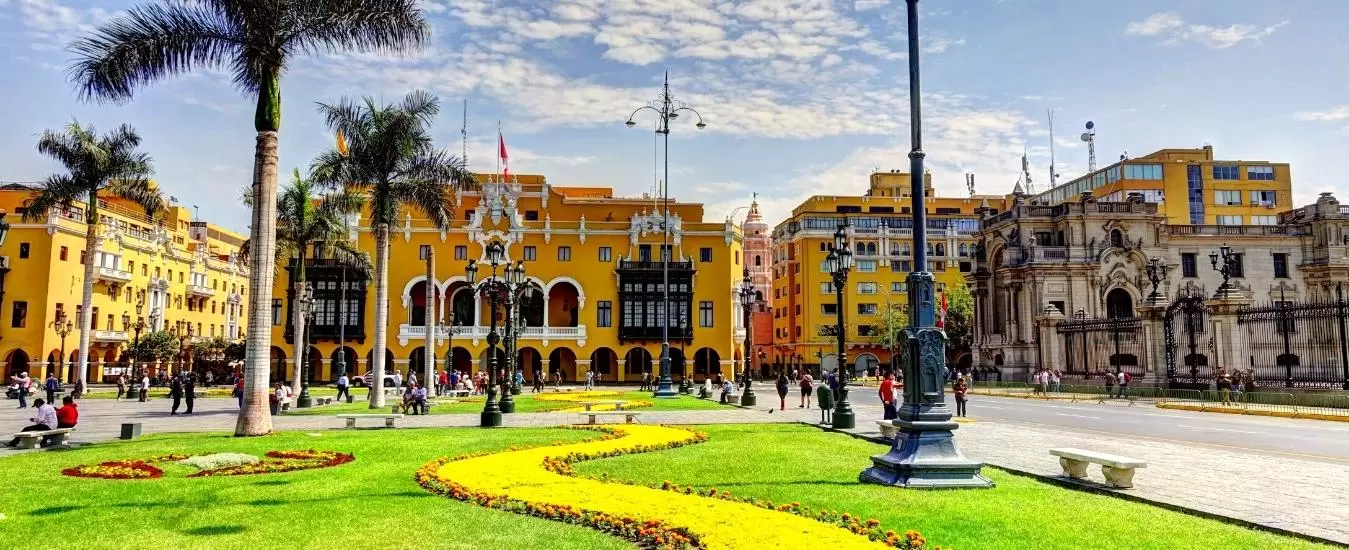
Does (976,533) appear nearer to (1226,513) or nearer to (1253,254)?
(1226,513)

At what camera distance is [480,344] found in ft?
198

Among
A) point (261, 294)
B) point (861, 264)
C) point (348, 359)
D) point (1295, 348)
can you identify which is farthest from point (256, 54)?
point (861, 264)

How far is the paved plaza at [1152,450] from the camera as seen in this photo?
9836mm

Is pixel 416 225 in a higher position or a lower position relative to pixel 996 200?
lower

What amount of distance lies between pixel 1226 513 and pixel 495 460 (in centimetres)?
1066

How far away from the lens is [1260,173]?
241ft

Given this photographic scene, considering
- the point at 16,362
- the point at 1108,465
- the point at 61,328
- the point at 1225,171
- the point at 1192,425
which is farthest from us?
the point at 1225,171

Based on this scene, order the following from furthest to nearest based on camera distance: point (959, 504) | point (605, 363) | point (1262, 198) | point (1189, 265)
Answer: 1. point (1262, 198)
2. point (605, 363)
3. point (1189, 265)
4. point (959, 504)

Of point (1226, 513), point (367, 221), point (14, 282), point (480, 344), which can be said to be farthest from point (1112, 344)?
point (14, 282)

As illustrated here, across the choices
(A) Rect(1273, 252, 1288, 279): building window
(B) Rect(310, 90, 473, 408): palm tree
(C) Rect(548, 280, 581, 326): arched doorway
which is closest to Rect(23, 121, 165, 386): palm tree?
(B) Rect(310, 90, 473, 408): palm tree

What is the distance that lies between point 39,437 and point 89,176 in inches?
1092

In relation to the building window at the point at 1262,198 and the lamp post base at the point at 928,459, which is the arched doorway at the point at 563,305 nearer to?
the lamp post base at the point at 928,459

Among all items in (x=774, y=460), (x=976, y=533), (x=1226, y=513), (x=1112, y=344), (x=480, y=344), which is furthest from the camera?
(x=480, y=344)

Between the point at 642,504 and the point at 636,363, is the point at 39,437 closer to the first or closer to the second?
the point at 642,504
